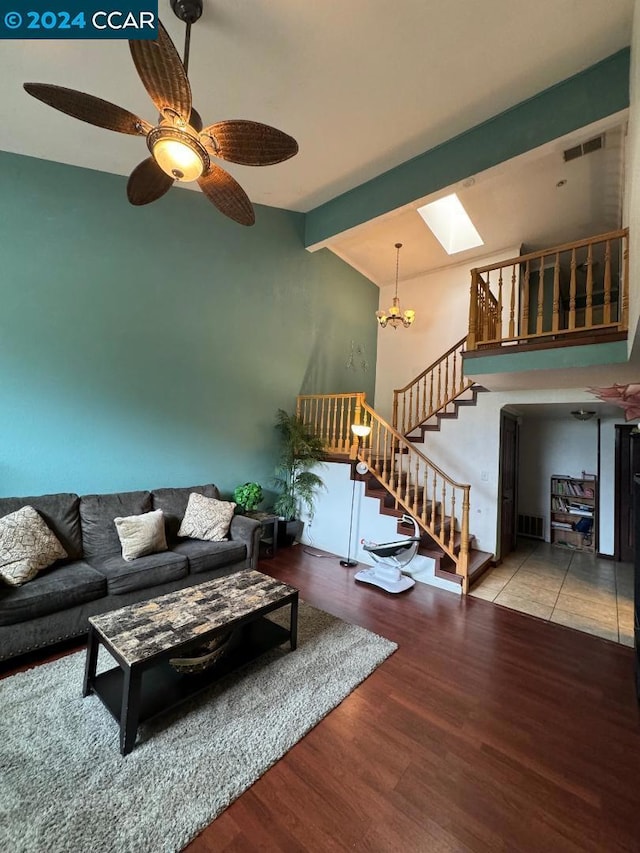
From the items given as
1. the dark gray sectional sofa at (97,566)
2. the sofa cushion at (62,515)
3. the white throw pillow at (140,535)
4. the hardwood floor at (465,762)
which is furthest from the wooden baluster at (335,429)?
the sofa cushion at (62,515)

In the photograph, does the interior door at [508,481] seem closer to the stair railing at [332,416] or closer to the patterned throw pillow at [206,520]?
A: the stair railing at [332,416]

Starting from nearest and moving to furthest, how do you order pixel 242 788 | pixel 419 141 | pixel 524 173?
pixel 242 788, pixel 419 141, pixel 524 173

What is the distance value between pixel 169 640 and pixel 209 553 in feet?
4.75

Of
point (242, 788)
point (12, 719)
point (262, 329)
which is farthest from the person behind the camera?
point (262, 329)

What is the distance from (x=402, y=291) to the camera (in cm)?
704

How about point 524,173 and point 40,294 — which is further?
point 524,173

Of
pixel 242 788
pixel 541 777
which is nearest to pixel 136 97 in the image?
pixel 242 788

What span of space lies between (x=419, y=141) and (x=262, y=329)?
9.15ft

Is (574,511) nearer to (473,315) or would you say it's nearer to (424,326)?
(473,315)

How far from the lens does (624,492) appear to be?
4.97 m

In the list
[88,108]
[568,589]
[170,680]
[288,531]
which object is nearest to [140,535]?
[170,680]

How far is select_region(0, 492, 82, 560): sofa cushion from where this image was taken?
2.80 m

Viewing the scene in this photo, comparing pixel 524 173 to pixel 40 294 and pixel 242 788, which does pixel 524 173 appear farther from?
pixel 242 788

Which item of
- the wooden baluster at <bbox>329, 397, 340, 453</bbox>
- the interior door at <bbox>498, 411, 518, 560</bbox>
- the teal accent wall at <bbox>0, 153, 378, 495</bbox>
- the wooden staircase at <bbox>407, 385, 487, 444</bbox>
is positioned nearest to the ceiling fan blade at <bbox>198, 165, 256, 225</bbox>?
the teal accent wall at <bbox>0, 153, 378, 495</bbox>
